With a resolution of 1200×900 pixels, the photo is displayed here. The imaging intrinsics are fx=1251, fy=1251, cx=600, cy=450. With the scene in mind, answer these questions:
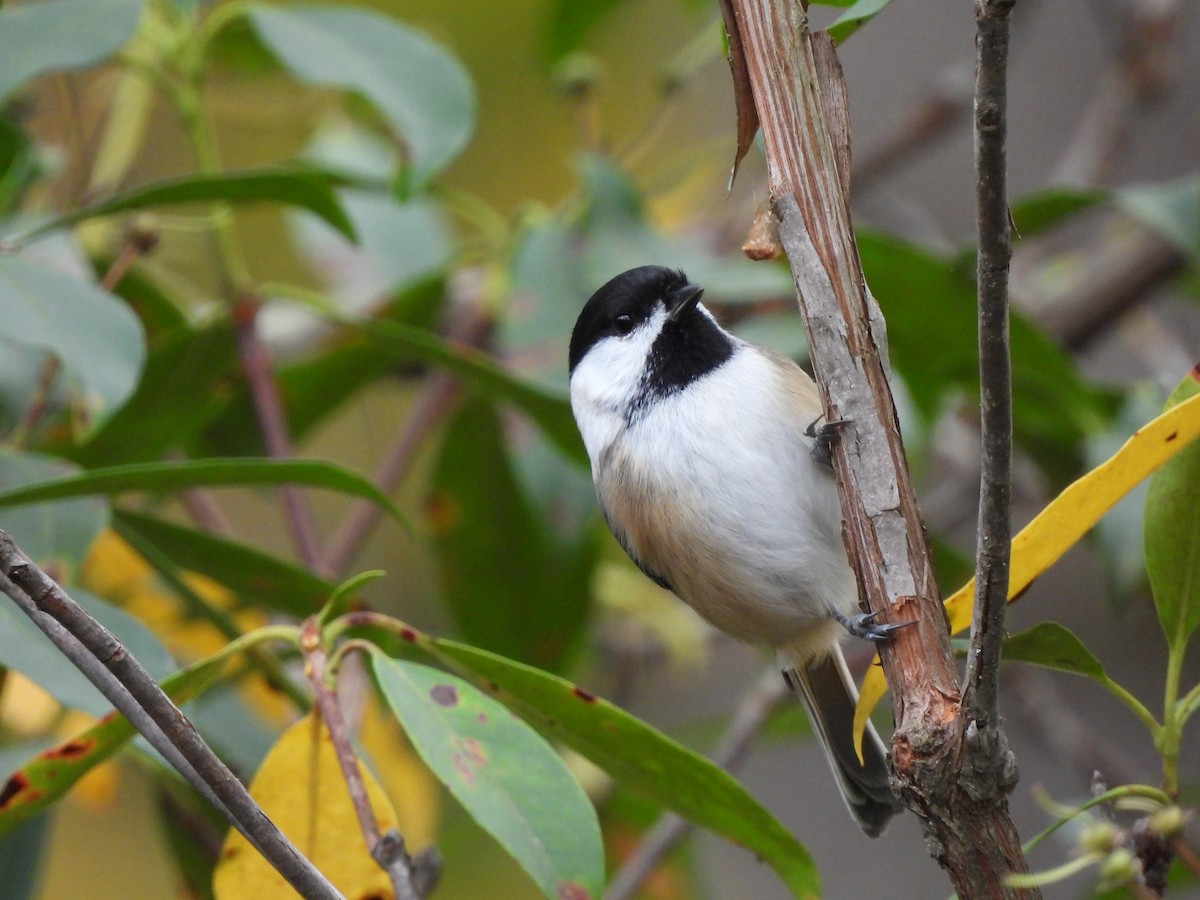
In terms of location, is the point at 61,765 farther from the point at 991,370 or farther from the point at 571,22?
the point at 571,22

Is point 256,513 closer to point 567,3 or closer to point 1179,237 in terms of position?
point 567,3

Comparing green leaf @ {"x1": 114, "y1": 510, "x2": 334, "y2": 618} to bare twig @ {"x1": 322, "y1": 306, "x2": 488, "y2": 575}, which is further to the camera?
bare twig @ {"x1": 322, "y1": 306, "x2": 488, "y2": 575}

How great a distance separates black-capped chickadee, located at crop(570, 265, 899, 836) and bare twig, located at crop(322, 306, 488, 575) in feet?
1.46

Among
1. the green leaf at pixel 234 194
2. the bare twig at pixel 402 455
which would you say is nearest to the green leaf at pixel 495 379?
the green leaf at pixel 234 194

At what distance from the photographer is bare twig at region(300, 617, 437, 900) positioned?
1038mm

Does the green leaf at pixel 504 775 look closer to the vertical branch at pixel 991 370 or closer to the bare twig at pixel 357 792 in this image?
the bare twig at pixel 357 792

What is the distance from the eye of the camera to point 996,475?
2.64 ft

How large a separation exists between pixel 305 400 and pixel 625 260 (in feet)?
1.95

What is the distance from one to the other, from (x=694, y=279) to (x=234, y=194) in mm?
692

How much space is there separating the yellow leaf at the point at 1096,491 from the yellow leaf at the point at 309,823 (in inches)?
23.6

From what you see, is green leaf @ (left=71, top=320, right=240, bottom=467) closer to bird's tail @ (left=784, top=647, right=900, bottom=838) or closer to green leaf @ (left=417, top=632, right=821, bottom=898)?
green leaf @ (left=417, top=632, right=821, bottom=898)

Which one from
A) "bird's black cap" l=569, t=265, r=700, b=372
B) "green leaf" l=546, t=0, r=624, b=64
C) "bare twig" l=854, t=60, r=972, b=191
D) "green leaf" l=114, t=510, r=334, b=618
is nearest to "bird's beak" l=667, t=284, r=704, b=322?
"bird's black cap" l=569, t=265, r=700, b=372

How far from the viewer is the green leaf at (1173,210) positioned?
1834 millimetres

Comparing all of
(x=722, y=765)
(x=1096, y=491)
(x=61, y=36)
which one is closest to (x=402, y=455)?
(x=722, y=765)
